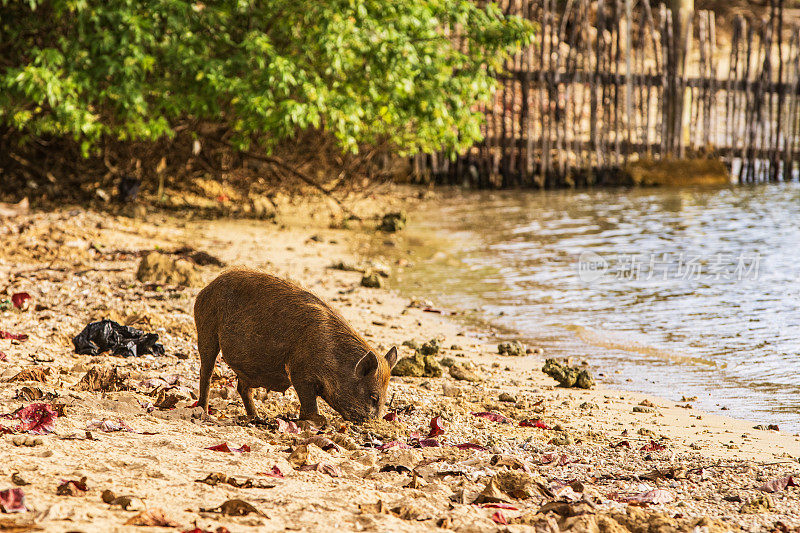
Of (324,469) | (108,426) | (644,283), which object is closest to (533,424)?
(324,469)

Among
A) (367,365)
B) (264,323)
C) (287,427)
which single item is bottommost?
(287,427)

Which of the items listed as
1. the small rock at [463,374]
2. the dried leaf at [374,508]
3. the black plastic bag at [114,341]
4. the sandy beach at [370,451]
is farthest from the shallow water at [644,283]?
the black plastic bag at [114,341]

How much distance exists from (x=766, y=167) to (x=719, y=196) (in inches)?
149

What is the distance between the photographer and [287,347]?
4441 mm

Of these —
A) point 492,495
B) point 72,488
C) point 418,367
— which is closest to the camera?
point 72,488

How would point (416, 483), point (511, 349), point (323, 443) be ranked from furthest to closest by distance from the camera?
point (511, 349) < point (323, 443) < point (416, 483)

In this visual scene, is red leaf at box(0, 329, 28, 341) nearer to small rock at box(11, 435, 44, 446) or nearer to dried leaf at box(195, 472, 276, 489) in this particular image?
small rock at box(11, 435, 44, 446)

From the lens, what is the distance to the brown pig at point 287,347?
14.2 ft

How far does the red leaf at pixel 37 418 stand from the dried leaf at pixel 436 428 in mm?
1907

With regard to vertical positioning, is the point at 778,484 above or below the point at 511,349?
above

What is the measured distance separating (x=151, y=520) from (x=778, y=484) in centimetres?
283

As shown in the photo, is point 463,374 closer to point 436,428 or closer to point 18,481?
point 436,428

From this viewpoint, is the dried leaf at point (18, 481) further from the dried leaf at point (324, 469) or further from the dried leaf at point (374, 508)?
the dried leaf at point (374, 508)

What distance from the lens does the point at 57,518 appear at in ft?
9.06
